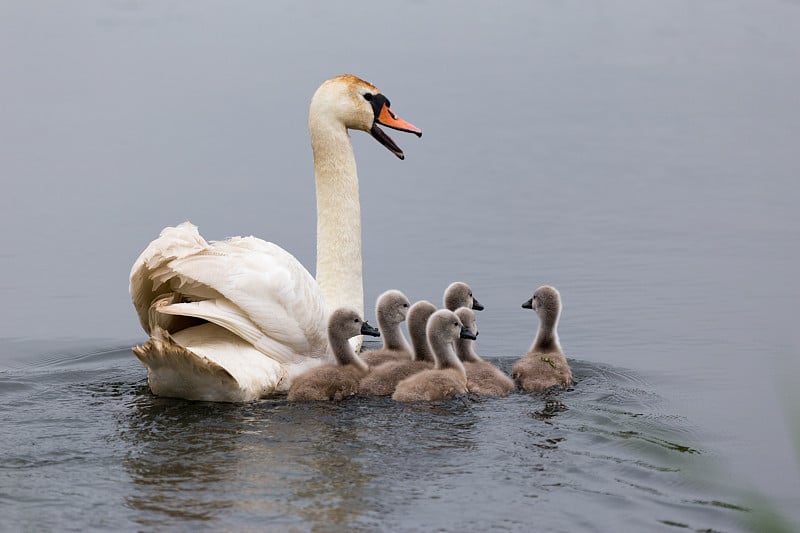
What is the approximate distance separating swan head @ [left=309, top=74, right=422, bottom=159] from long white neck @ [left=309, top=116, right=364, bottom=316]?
8 cm

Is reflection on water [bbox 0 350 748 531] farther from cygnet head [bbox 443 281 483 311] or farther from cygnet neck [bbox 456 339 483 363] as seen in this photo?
cygnet head [bbox 443 281 483 311]

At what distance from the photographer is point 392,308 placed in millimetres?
10219

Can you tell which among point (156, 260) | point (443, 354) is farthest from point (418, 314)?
point (156, 260)

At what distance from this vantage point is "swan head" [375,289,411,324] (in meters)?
10.2

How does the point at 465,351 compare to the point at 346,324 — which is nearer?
the point at 346,324

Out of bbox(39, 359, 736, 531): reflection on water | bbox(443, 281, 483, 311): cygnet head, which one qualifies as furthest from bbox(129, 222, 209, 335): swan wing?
bbox(443, 281, 483, 311): cygnet head

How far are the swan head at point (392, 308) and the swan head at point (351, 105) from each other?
162 centimetres

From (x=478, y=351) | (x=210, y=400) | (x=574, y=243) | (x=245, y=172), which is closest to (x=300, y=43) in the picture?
(x=245, y=172)

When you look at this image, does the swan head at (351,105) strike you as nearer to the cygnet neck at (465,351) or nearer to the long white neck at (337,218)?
the long white neck at (337,218)

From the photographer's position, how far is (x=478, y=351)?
11516 millimetres

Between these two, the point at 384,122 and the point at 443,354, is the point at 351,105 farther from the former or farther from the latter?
the point at 443,354

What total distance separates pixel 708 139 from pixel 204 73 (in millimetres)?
8168

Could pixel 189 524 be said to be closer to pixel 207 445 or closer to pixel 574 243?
pixel 207 445

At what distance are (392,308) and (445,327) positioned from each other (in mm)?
813
